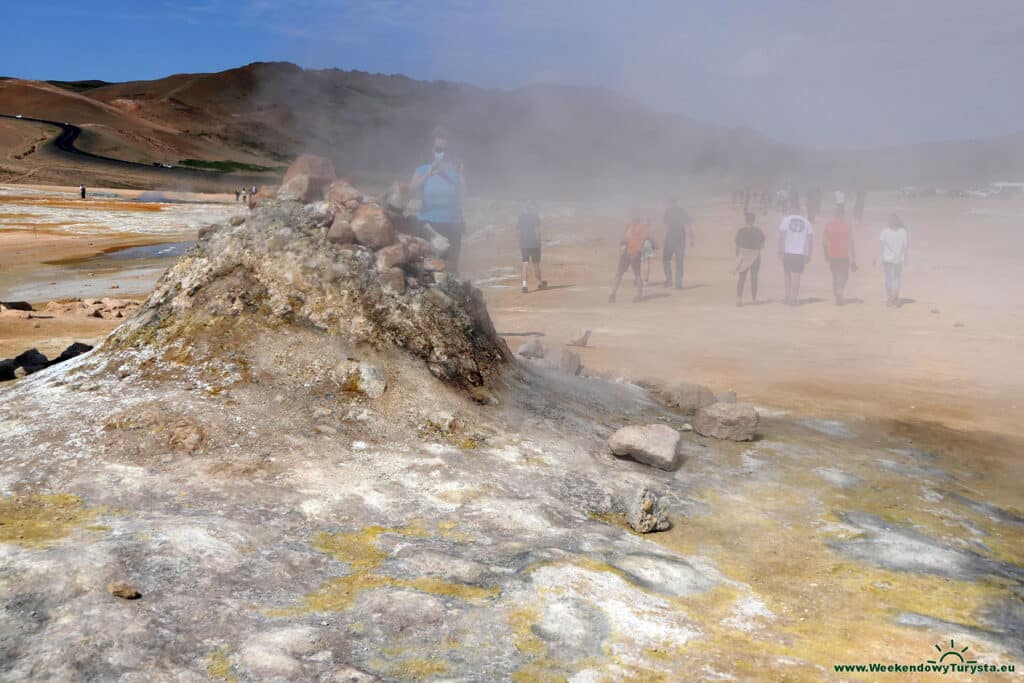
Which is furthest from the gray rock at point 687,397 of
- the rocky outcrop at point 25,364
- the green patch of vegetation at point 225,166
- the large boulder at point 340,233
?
the green patch of vegetation at point 225,166

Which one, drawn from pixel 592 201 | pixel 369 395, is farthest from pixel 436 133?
pixel 592 201

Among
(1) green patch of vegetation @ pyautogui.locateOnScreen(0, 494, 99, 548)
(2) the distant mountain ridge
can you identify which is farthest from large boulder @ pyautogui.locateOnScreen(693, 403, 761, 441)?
(2) the distant mountain ridge

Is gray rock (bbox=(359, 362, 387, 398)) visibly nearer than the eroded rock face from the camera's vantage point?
Yes

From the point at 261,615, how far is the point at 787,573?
5.98ft

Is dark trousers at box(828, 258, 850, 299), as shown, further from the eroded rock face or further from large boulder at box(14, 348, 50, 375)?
large boulder at box(14, 348, 50, 375)

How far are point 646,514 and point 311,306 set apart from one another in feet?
6.78

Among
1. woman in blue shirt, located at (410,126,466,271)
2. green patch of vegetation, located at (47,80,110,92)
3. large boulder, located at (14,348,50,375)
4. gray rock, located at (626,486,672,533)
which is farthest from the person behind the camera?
green patch of vegetation, located at (47,80,110,92)

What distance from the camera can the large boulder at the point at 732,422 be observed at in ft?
16.5

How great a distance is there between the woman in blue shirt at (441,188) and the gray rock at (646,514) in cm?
299

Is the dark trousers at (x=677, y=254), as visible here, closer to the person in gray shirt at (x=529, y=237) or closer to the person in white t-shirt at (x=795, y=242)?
the person in gray shirt at (x=529, y=237)

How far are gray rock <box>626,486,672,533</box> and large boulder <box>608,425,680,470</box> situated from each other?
0.65 meters

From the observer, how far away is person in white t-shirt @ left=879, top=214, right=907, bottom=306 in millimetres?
11414

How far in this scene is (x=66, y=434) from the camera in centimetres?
384

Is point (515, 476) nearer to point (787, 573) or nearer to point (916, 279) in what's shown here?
point (787, 573)
